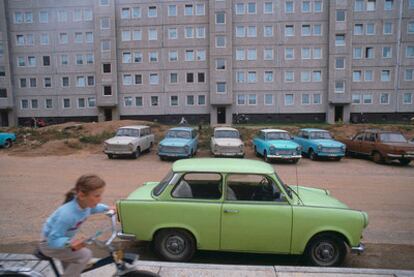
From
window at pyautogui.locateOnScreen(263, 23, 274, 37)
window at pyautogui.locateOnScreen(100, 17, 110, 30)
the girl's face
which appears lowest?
the girl's face

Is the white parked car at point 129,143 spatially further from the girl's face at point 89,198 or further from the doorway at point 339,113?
the doorway at point 339,113

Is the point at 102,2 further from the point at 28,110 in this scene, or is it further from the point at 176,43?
the point at 28,110

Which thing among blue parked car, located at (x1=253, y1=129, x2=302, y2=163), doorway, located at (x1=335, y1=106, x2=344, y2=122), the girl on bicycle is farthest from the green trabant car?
doorway, located at (x1=335, y1=106, x2=344, y2=122)

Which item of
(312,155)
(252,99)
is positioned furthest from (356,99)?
(312,155)

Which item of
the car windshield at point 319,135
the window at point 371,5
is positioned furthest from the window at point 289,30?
the car windshield at point 319,135

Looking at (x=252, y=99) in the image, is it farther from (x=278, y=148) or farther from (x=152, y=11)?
(x=278, y=148)

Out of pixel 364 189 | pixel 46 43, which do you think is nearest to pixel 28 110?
pixel 46 43

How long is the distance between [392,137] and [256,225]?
1386cm

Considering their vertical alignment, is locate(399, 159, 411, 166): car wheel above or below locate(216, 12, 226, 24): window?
below

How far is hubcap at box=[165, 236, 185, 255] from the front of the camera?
15.1ft

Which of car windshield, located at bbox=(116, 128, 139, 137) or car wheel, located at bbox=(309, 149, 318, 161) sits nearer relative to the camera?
car wheel, located at bbox=(309, 149, 318, 161)

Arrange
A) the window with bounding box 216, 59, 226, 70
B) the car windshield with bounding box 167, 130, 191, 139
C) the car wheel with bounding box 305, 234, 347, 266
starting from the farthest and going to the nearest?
the window with bounding box 216, 59, 226, 70 < the car windshield with bounding box 167, 130, 191, 139 < the car wheel with bounding box 305, 234, 347, 266

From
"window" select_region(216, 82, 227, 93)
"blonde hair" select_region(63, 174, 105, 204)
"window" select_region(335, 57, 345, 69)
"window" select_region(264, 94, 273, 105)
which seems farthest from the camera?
"window" select_region(264, 94, 273, 105)

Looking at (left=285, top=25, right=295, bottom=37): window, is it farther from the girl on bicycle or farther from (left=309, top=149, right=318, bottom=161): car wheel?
the girl on bicycle
